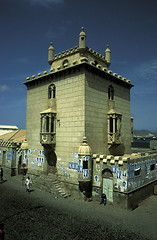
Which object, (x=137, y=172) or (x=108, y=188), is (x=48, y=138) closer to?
(x=108, y=188)

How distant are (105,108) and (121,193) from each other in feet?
34.1

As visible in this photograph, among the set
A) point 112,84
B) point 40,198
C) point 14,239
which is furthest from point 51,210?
point 112,84

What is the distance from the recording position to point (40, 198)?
19.6 m

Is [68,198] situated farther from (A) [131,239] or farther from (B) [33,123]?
(B) [33,123]

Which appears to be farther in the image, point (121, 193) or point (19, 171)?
point (19, 171)

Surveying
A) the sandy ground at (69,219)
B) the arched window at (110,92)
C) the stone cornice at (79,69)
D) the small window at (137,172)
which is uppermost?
the stone cornice at (79,69)

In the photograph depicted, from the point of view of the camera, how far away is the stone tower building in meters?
21.1

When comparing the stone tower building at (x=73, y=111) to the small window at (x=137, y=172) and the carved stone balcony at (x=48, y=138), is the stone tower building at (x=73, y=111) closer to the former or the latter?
the carved stone balcony at (x=48, y=138)

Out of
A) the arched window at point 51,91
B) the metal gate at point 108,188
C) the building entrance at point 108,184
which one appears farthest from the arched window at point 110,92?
the metal gate at point 108,188

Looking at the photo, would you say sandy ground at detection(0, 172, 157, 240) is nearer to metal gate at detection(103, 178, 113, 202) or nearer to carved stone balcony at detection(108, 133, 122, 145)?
metal gate at detection(103, 178, 113, 202)

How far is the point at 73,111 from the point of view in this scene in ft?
70.8

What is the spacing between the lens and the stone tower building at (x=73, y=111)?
829 inches

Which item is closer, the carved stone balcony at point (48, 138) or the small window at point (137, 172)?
the small window at point (137, 172)

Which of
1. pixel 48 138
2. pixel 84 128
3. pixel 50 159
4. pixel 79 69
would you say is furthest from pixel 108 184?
pixel 79 69
